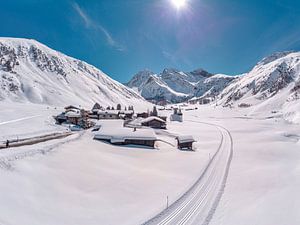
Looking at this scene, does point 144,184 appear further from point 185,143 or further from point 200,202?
point 185,143

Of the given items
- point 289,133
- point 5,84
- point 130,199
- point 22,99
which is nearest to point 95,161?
point 130,199

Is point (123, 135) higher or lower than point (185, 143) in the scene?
higher

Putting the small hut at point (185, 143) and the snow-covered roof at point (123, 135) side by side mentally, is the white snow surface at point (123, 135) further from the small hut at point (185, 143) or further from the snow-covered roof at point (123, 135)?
the small hut at point (185, 143)

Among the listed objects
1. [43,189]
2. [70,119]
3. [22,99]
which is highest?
[22,99]

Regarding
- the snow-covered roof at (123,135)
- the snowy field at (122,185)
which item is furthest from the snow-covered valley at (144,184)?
the snow-covered roof at (123,135)

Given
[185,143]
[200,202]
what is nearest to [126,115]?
[185,143]

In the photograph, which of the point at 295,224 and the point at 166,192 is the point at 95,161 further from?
the point at 295,224
